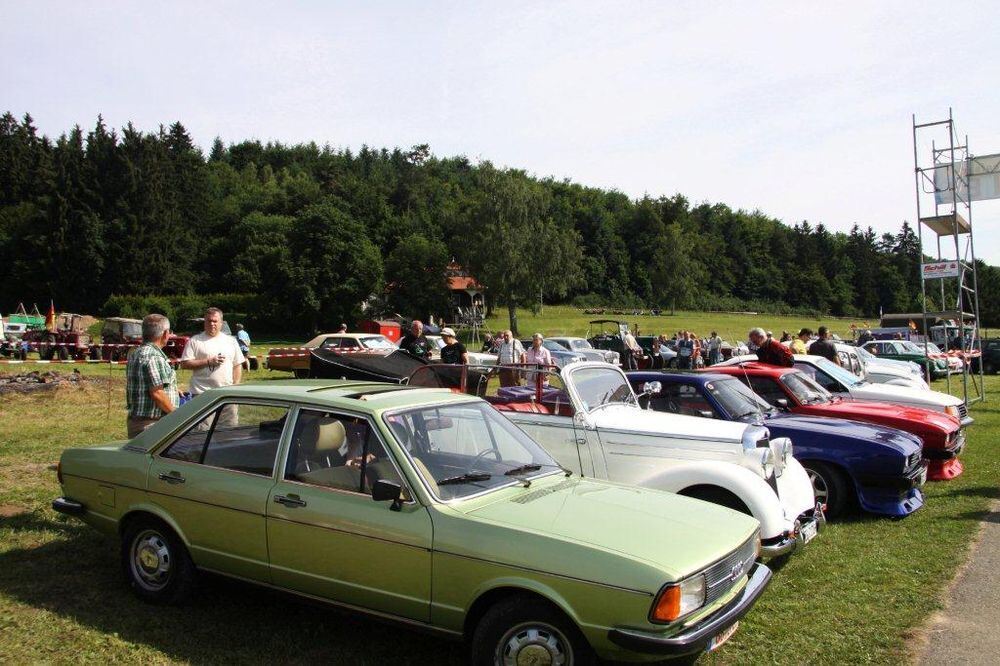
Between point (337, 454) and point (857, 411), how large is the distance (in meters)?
6.72

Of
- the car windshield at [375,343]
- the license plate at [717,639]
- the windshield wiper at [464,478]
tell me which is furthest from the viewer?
the car windshield at [375,343]

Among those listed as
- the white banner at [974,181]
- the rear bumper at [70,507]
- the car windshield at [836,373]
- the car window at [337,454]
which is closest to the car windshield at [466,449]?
the car window at [337,454]

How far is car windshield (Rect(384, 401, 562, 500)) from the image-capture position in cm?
405

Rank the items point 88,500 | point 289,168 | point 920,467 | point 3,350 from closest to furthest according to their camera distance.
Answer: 1. point 88,500
2. point 920,467
3. point 3,350
4. point 289,168

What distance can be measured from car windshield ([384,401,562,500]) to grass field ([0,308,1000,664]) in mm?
986

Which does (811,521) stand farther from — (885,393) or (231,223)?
(231,223)

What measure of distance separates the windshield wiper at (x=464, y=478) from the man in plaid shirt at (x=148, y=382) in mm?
3417

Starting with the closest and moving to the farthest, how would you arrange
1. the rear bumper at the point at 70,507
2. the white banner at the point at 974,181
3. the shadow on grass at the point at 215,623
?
the shadow on grass at the point at 215,623, the rear bumper at the point at 70,507, the white banner at the point at 974,181

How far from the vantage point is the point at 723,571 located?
369cm

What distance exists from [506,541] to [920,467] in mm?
5715

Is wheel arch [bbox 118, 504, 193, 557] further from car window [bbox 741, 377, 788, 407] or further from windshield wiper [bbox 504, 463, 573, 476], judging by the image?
car window [bbox 741, 377, 788, 407]

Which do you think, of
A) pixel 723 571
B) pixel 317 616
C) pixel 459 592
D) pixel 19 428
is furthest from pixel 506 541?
pixel 19 428

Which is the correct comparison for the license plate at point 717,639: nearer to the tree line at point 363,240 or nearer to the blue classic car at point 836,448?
the blue classic car at point 836,448

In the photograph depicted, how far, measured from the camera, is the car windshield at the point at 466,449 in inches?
160
